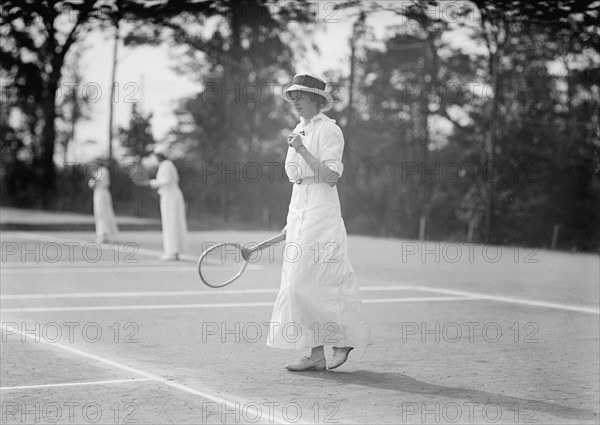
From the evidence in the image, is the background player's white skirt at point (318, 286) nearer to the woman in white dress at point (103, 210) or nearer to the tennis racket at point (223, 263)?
the tennis racket at point (223, 263)

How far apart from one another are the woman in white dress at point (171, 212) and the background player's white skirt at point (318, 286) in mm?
11951

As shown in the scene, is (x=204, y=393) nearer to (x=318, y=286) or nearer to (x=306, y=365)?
(x=306, y=365)

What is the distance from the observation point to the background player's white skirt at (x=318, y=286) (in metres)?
8.44

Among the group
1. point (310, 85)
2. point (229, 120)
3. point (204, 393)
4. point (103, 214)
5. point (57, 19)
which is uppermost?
point (229, 120)

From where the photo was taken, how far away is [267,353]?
A: 369 inches

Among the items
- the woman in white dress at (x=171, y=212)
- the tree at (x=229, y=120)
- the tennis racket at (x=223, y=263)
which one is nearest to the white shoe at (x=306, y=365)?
the tennis racket at (x=223, y=263)

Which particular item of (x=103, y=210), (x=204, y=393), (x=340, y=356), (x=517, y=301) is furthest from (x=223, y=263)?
(x=103, y=210)

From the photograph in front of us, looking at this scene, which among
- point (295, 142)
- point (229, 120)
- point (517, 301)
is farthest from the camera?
point (229, 120)

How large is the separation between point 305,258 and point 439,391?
4.59ft

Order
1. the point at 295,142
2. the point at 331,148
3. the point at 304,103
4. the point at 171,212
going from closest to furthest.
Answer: the point at 295,142
the point at 331,148
the point at 304,103
the point at 171,212

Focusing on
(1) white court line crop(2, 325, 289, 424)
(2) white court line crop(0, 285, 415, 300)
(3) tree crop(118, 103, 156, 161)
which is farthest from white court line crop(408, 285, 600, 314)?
(3) tree crop(118, 103, 156, 161)

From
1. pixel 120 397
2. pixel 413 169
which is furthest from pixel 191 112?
pixel 120 397

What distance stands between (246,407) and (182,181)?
35033mm

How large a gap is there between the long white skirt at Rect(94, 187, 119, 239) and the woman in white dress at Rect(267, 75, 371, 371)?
17119 mm
